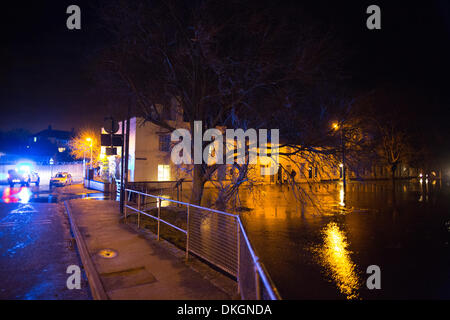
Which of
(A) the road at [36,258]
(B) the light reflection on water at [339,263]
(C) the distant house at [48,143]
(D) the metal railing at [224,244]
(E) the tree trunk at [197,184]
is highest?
(C) the distant house at [48,143]

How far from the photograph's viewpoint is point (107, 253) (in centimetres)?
597

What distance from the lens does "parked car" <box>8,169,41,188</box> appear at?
86.8 feet

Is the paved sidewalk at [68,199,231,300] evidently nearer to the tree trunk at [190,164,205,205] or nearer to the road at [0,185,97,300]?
the road at [0,185,97,300]

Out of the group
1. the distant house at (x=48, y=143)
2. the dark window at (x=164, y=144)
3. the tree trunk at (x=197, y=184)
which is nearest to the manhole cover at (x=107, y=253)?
the tree trunk at (x=197, y=184)

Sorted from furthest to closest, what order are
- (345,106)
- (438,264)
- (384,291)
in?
(345,106) < (438,264) < (384,291)

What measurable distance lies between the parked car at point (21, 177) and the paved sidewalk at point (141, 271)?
25356 mm

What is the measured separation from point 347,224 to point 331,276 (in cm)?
592

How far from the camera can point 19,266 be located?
5402mm

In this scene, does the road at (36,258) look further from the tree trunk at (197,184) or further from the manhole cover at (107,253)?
the tree trunk at (197,184)

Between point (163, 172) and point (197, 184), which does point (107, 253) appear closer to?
point (197, 184)

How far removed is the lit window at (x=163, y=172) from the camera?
1043 inches

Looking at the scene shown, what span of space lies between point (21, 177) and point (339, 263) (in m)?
32.1
